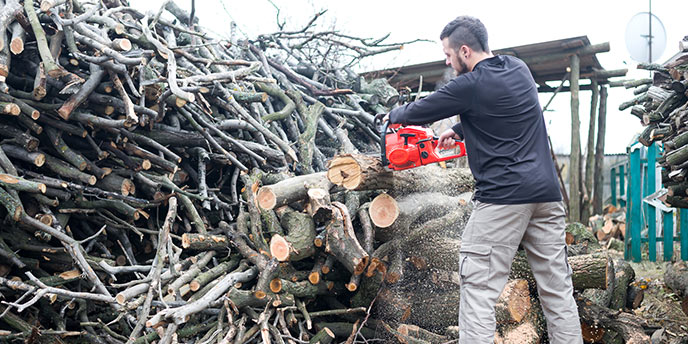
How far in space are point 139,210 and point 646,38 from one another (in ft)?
26.1

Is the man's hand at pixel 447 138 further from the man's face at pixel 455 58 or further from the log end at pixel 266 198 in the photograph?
the log end at pixel 266 198

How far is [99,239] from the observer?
3715 mm

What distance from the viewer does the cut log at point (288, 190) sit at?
3455 mm

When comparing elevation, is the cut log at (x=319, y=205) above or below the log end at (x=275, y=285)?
above

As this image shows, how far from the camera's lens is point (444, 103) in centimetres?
266

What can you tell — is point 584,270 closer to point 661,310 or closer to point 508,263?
point 508,263

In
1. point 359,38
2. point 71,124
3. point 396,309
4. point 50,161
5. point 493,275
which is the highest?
point 359,38

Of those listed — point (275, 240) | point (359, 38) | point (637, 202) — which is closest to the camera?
point (275, 240)

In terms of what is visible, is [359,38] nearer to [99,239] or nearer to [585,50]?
[99,239]

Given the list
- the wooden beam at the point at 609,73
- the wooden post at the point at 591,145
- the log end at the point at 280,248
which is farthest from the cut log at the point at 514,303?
the wooden beam at the point at 609,73

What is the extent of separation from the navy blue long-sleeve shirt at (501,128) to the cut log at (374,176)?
80cm

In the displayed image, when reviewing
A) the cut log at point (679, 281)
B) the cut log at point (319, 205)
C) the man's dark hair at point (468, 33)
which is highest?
the man's dark hair at point (468, 33)

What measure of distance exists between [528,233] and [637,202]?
19.7ft

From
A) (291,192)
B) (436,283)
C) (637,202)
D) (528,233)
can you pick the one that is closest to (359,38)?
(291,192)
